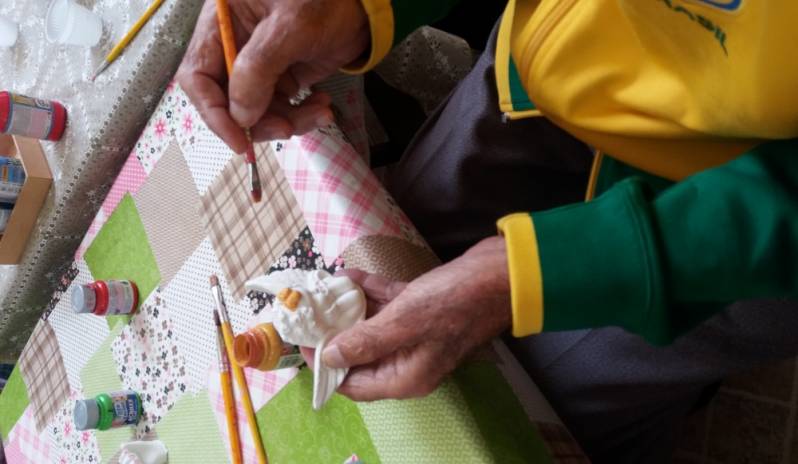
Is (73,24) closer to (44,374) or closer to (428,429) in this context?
(44,374)

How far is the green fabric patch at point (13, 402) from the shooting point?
1379mm

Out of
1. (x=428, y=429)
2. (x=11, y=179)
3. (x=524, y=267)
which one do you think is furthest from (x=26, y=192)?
(x=524, y=267)

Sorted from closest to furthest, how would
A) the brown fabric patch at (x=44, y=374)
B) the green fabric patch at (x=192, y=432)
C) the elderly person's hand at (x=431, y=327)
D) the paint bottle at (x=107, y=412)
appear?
1. the elderly person's hand at (x=431, y=327)
2. the green fabric patch at (x=192, y=432)
3. the paint bottle at (x=107, y=412)
4. the brown fabric patch at (x=44, y=374)

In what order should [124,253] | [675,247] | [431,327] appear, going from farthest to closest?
[124,253] < [431,327] < [675,247]

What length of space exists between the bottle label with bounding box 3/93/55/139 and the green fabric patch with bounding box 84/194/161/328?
11.0 inches

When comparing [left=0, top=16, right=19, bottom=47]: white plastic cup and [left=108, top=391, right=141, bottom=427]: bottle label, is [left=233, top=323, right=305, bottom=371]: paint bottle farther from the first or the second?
[left=0, top=16, right=19, bottom=47]: white plastic cup

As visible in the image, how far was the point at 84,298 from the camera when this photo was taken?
1120 mm

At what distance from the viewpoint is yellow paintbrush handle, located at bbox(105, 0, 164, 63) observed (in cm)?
117

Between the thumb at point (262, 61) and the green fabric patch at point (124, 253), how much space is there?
48cm

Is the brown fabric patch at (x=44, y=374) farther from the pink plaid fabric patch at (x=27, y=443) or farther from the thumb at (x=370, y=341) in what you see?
the thumb at (x=370, y=341)

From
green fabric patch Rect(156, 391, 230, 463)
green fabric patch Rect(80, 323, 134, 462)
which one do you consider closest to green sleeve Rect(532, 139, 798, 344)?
green fabric patch Rect(156, 391, 230, 463)

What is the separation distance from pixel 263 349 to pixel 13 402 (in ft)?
3.32

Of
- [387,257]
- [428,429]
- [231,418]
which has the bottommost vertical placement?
[231,418]

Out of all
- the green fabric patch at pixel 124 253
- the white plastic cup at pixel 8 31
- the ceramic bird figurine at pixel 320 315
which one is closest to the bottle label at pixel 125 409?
the green fabric patch at pixel 124 253
